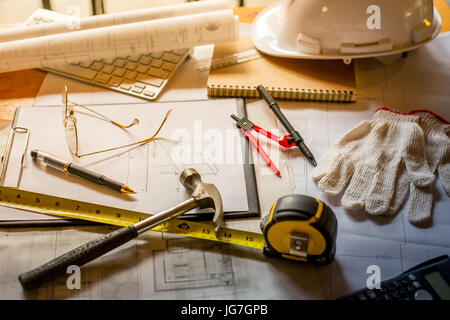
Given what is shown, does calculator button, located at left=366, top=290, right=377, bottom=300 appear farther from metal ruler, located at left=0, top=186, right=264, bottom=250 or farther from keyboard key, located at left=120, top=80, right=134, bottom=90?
keyboard key, located at left=120, top=80, right=134, bottom=90

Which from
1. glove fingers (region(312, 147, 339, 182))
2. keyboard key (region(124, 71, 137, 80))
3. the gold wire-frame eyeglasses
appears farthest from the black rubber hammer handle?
keyboard key (region(124, 71, 137, 80))

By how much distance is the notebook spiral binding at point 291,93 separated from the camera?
1.11m

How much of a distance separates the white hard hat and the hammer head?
47 cm

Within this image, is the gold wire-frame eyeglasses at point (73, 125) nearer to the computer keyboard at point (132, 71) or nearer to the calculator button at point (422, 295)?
the computer keyboard at point (132, 71)

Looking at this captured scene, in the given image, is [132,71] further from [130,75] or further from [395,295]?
[395,295]

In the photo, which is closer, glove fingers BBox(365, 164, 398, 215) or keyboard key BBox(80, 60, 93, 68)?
glove fingers BBox(365, 164, 398, 215)

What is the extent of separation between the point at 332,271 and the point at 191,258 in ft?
0.85

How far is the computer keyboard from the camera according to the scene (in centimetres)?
116

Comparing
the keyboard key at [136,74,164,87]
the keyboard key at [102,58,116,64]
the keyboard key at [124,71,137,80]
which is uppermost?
the keyboard key at [102,58,116,64]

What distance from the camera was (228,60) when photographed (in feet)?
3.95

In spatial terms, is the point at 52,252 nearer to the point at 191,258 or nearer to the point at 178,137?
the point at 191,258

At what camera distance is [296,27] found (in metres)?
1.13

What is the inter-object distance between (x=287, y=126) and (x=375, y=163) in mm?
215

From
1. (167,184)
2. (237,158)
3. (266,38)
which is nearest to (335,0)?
(266,38)
